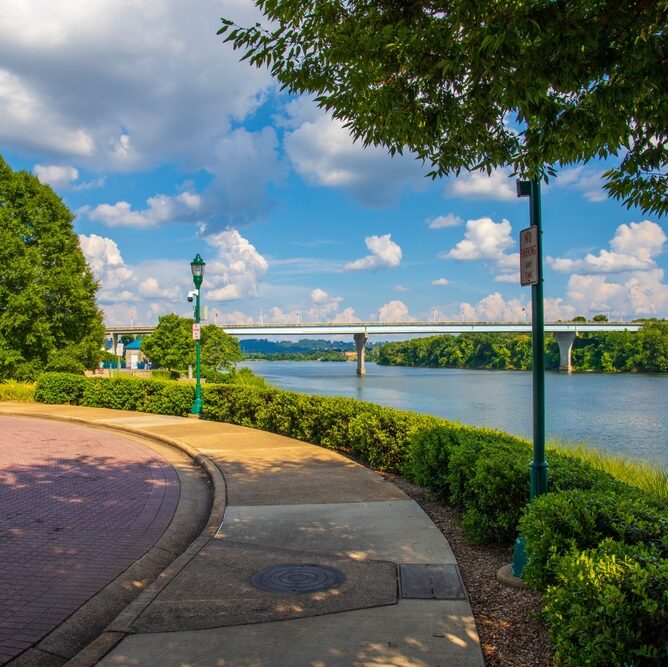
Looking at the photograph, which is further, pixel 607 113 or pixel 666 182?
pixel 666 182

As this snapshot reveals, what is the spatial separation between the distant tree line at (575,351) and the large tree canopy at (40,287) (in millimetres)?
71015

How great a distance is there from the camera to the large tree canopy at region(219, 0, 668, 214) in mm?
3869

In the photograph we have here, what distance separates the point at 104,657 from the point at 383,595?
1.95 meters

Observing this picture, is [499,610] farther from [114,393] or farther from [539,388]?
[114,393]

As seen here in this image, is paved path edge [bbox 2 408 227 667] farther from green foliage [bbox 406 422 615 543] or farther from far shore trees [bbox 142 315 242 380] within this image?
far shore trees [bbox 142 315 242 380]

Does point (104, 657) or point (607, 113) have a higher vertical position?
point (607, 113)

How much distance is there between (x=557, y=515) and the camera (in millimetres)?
3891

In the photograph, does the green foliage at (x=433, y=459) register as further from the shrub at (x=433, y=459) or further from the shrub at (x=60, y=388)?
the shrub at (x=60, y=388)

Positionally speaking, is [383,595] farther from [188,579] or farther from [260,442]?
[260,442]

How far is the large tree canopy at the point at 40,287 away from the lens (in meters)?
26.0

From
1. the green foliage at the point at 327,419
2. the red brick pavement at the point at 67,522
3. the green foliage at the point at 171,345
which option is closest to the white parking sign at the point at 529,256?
the green foliage at the point at 327,419

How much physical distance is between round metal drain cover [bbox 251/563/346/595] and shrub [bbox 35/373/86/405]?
18.0 m

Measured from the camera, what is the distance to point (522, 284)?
202 inches

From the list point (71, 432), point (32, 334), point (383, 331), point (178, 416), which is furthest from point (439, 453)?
point (383, 331)
